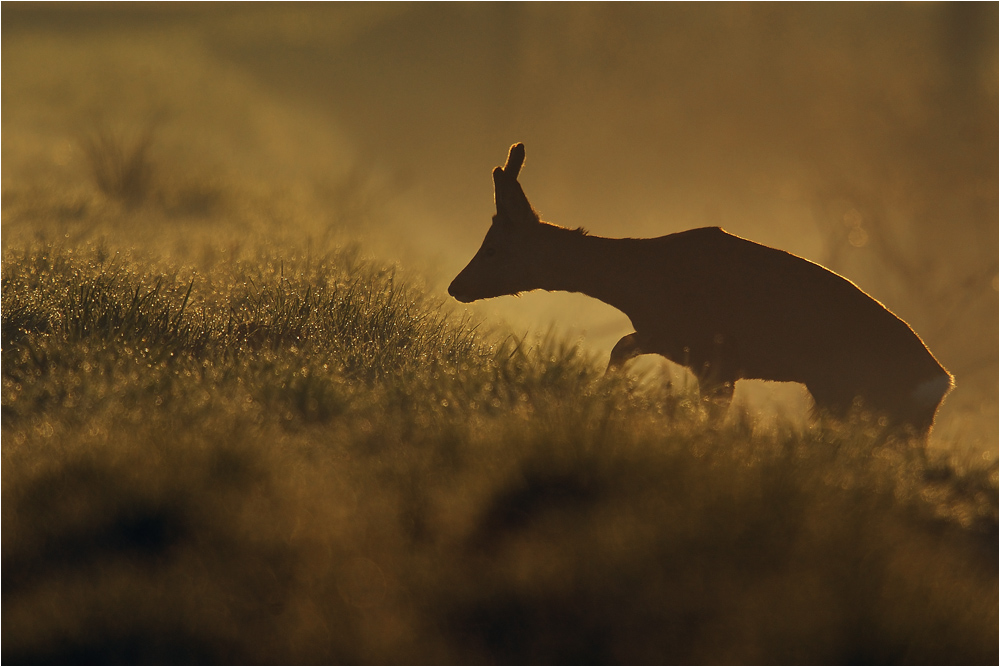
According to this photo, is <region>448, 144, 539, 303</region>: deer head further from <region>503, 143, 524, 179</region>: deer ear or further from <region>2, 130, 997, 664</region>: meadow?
<region>2, 130, 997, 664</region>: meadow

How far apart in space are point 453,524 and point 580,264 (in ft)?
9.58

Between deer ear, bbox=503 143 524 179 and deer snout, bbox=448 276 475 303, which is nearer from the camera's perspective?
deer ear, bbox=503 143 524 179

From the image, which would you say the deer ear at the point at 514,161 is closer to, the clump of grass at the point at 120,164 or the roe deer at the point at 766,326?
the roe deer at the point at 766,326

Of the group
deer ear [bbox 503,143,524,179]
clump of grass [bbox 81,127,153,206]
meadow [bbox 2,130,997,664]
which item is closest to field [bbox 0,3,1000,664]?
meadow [bbox 2,130,997,664]

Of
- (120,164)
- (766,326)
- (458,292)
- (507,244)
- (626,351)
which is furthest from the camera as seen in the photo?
(120,164)

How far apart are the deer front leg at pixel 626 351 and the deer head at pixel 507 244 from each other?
743 mm

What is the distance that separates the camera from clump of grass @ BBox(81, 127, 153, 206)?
9.87 m

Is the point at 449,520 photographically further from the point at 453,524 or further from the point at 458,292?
the point at 458,292

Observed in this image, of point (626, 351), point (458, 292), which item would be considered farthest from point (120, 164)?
point (626, 351)

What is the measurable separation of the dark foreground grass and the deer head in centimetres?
109

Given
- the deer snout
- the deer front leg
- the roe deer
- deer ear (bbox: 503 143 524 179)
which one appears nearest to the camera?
the roe deer

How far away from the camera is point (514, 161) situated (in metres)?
5.60

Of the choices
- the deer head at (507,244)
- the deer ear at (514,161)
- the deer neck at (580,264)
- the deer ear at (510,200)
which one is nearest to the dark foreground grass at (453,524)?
the deer neck at (580,264)

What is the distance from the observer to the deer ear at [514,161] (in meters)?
5.59
